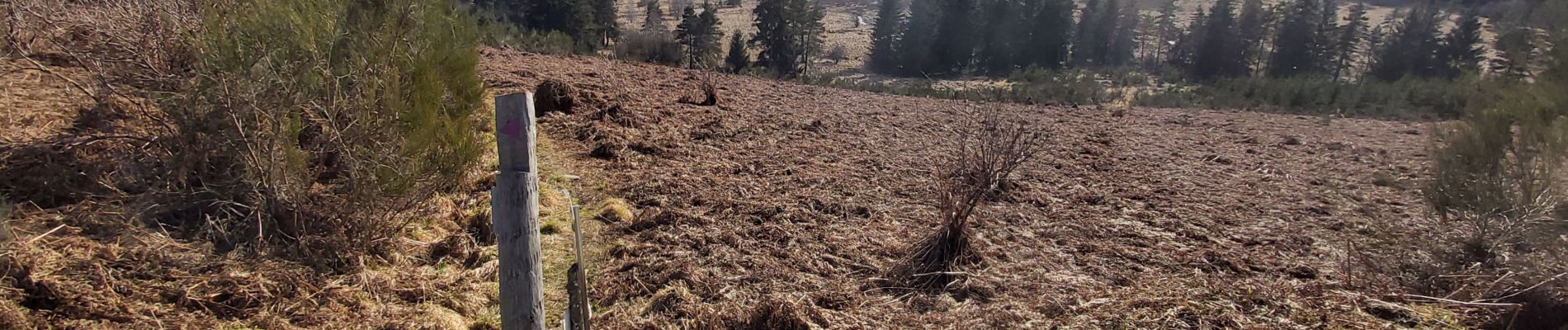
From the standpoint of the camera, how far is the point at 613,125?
28.7ft

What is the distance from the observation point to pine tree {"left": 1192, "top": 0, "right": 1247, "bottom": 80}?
3516 centimetres

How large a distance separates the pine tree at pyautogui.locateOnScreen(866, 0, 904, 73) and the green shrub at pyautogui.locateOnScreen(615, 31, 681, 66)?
1415 centimetres

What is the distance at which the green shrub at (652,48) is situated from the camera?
21428mm

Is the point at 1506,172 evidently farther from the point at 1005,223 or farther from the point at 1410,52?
the point at 1410,52

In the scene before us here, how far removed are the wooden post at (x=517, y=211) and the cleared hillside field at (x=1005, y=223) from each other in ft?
3.63

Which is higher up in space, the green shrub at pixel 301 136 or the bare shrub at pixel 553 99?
the green shrub at pixel 301 136

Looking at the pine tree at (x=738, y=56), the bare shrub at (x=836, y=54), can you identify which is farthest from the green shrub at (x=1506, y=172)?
the bare shrub at (x=836, y=54)

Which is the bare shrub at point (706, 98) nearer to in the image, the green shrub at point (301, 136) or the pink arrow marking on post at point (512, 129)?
the green shrub at point (301, 136)

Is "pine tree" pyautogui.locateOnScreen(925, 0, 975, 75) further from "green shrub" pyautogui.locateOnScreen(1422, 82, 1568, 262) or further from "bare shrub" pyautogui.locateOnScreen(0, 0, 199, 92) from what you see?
"bare shrub" pyautogui.locateOnScreen(0, 0, 199, 92)

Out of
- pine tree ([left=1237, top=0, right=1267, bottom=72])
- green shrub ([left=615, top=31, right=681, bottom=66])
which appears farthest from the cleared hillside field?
pine tree ([left=1237, top=0, right=1267, bottom=72])

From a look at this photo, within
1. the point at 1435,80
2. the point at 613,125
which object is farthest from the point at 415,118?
the point at 1435,80

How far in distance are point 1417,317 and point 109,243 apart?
638cm

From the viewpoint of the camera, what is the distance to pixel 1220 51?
35469mm

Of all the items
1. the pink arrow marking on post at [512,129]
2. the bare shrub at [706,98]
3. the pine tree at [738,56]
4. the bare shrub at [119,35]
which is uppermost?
the bare shrub at [119,35]
